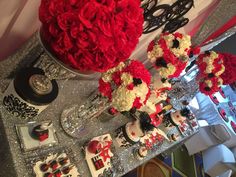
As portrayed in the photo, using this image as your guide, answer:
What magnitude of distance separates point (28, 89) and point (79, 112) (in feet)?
1.01

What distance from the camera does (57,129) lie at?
1143 mm

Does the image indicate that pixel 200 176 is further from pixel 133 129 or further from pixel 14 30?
pixel 14 30

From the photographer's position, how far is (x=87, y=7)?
2.07ft

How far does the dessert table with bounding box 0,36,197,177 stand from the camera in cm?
95

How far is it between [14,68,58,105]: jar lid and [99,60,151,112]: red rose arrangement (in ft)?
0.71

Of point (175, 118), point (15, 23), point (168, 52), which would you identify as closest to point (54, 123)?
point (15, 23)

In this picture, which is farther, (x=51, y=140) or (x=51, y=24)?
(x=51, y=140)

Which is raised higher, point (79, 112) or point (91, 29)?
point (91, 29)

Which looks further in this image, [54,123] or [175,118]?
[175,118]

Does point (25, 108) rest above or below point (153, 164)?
above

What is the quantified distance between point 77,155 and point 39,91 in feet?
1.15

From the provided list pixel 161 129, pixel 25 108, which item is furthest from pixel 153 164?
pixel 25 108

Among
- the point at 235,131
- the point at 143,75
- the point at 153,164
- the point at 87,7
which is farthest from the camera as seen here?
the point at 235,131

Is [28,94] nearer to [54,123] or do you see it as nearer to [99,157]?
[54,123]
